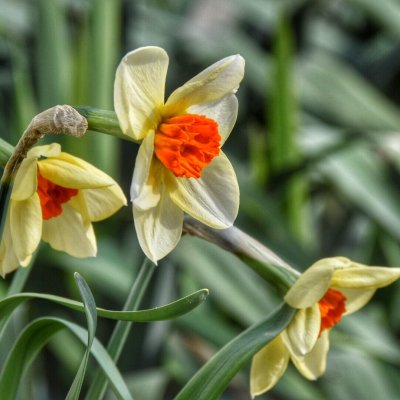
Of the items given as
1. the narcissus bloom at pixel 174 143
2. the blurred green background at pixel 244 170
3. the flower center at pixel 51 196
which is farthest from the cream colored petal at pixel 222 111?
the blurred green background at pixel 244 170

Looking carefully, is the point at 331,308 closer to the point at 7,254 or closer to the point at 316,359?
the point at 316,359

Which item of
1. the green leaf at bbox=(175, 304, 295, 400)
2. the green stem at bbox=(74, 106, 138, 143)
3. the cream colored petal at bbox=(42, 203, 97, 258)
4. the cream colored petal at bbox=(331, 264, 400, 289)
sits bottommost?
the green leaf at bbox=(175, 304, 295, 400)

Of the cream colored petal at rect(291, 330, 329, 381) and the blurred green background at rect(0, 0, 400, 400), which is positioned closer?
the cream colored petal at rect(291, 330, 329, 381)

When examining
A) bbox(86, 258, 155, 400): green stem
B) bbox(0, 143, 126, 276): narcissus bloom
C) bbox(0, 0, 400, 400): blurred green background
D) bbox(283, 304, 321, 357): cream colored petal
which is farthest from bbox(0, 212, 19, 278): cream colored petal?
bbox(0, 0, 400, 400): blurred green background

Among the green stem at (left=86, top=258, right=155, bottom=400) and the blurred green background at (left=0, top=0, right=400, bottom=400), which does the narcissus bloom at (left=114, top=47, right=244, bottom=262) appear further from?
the blurred green background at (left=0, top=0, right=400, bottom=400)

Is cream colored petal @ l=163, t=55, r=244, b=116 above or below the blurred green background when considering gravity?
above

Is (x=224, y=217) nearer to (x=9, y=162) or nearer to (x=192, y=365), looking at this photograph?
(x=9, y=162)
